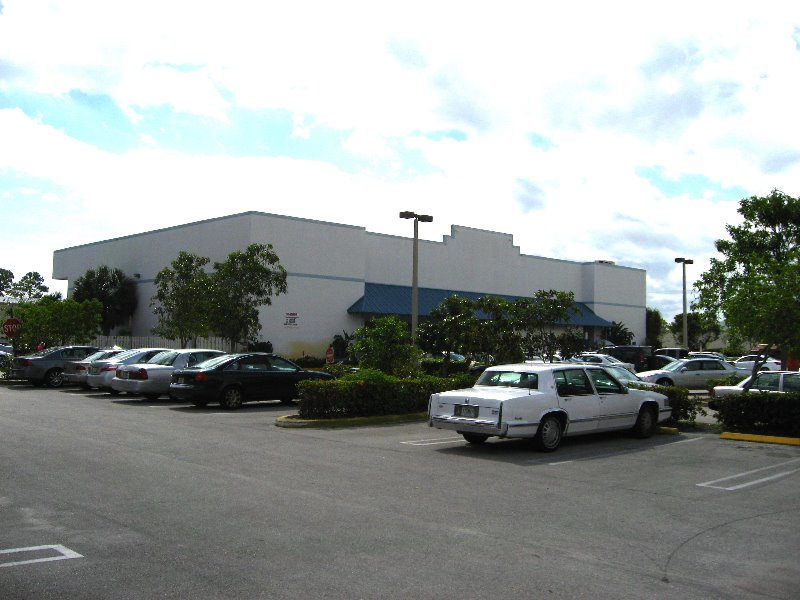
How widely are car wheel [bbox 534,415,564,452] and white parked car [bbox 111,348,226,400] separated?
40.6 ft

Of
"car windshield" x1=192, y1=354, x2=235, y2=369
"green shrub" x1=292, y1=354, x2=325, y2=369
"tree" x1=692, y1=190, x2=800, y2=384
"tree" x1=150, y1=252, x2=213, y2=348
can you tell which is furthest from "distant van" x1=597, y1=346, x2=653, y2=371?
"car windshield" x1=192, y1=354, x2=235, y2=369

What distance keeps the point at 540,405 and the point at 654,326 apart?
5506 centimetres

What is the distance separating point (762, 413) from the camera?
1511cm

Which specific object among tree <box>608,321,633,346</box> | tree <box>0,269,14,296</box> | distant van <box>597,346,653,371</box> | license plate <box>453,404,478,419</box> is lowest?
license plate <box>453,404,478,419</box>

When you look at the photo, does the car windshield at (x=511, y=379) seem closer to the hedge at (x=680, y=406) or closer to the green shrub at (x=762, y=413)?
the hedge at (x=680, y=406)

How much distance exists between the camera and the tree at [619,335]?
57031mm

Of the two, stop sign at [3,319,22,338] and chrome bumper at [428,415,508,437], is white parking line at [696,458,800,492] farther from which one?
stop sign at [3,319,22,338]

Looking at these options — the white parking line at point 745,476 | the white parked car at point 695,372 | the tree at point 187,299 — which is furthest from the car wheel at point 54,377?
the white parking line at point 745,476

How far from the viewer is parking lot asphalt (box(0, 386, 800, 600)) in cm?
579

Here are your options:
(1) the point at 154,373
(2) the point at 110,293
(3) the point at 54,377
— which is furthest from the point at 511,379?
(2) the point at 110,293

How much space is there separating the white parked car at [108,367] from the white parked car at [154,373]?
3.58ft

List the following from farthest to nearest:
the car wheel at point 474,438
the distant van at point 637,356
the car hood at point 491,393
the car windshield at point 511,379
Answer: the distant van at point 637,356, the car wheel at point 474,438, the car windshield at point 511,379, the car hood at point 491,393

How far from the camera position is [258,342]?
38906 millimetres

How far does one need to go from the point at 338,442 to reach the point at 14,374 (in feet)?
62.0
